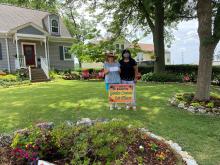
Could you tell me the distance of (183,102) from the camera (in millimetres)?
7730

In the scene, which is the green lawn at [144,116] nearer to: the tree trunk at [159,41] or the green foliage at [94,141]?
the green foliage at [94,141]

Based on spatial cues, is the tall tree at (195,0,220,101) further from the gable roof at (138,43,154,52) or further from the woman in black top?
the gable roof at (138,43,154,52)

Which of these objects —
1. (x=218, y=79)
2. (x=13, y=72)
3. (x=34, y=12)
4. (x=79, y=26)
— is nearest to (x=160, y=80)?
(x=218, y=79)

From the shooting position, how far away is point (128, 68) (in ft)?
22.7

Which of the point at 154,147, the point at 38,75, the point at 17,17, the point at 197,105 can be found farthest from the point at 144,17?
→ the point at 154,147

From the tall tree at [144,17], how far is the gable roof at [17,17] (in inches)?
244

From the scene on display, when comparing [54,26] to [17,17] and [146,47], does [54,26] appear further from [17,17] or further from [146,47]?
A: [146,47]

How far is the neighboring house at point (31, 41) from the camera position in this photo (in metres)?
19.4

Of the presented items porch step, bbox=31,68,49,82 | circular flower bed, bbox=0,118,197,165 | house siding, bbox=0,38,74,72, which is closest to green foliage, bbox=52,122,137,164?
circular flower bed, bbox=0,118,197,165

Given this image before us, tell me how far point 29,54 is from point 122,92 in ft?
52.2

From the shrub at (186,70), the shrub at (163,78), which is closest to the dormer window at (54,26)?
the shrub at (186,70)

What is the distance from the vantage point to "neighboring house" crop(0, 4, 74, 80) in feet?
63.6

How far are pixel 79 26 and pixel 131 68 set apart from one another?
104 ft

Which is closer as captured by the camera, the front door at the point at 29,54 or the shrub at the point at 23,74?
the shrub at the point at 23,74
